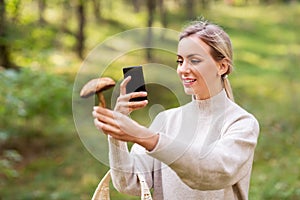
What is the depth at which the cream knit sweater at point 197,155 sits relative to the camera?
1158mm

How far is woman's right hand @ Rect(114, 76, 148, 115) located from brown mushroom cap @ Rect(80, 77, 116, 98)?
75mm

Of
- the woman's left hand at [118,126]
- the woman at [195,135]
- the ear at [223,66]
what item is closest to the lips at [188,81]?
the woman at [195,135]

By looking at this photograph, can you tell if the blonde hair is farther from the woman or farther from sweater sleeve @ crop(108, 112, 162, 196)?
sweater sleeve @ crop(108, 112, 162, 196)

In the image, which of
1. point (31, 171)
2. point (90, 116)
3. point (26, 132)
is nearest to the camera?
point (90, 116)

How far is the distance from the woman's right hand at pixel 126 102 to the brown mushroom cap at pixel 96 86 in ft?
0.25

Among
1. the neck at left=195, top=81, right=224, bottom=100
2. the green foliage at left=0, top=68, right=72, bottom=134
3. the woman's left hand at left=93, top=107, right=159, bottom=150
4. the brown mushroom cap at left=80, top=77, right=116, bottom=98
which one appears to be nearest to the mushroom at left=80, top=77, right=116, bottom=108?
the brown mushroom cap at left=80, top=77, right=116, bottom=98

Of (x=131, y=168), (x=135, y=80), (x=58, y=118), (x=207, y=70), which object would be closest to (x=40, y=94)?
(x=58, y=118)

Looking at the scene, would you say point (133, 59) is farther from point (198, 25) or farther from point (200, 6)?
point (200, 6)

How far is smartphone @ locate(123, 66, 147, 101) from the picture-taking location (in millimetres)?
1181

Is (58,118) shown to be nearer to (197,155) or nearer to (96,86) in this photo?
(96,86)

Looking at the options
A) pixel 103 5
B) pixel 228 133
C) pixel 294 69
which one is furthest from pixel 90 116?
pixel 103 5

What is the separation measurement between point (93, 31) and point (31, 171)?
36.9 feet

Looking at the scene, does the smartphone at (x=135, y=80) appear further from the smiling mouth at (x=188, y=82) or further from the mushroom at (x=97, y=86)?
the smiling mouth at (x=188, y=82)

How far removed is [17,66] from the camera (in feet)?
27.7
